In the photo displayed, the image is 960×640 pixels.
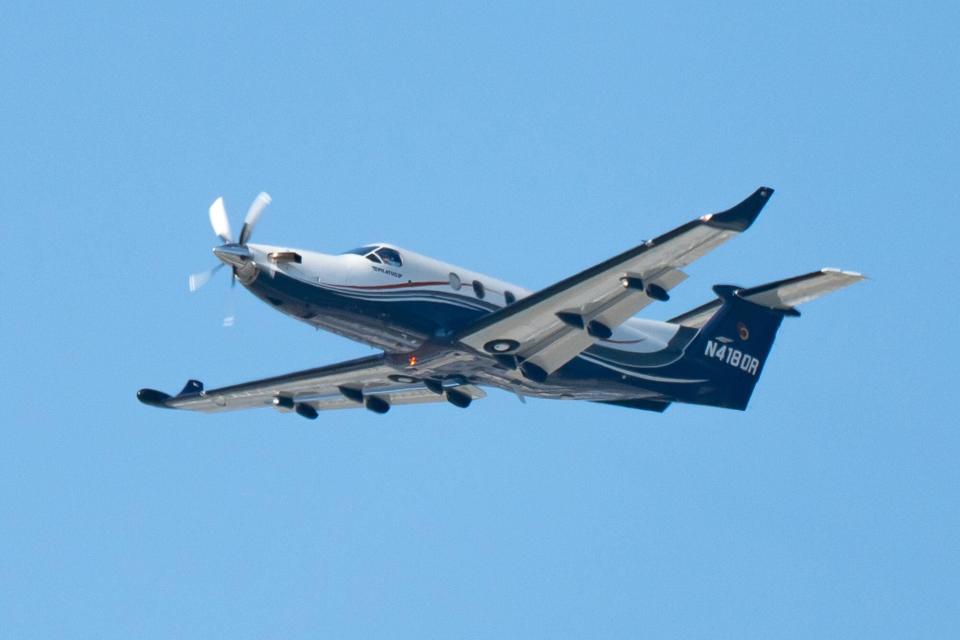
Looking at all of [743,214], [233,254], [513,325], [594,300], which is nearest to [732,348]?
[594,300]

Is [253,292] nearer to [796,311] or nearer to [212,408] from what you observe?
[212,408]

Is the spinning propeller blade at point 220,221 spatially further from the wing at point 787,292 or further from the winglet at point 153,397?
the wing at point 787,292

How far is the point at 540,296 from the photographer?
112 ft

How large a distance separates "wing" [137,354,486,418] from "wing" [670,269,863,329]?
21.9 ft

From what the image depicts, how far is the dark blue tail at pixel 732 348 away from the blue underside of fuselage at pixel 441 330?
0.22 metres

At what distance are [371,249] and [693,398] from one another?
394 inches

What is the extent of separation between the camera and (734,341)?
40.2 meters

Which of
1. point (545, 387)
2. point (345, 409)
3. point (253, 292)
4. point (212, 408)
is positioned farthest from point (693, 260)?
point (212, 408)

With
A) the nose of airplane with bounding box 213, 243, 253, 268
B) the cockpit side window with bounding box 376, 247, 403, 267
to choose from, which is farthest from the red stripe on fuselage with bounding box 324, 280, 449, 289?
the nose of airplane with bounding box 213, 243, 253, 268

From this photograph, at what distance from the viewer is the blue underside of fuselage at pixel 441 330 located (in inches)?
Result: 1357

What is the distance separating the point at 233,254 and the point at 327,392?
27.9ft

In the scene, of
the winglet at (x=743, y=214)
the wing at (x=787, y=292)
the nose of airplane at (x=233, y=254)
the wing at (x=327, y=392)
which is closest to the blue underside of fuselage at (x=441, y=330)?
the nose of airplane at (x=233, y=254)

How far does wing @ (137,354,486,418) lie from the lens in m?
39.0

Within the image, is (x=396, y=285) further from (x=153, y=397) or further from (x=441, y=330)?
(x=153, y=397)
